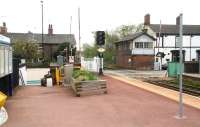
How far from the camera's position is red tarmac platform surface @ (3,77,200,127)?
11.0 meters

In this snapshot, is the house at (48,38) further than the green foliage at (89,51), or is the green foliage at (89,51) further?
the green foliage at (89,51)

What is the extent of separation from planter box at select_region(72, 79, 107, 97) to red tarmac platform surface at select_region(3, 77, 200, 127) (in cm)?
111

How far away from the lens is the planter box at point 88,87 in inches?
714

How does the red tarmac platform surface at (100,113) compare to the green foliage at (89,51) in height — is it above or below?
below

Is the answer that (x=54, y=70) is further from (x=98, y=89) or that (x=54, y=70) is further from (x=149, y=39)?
(x=149, y=39)

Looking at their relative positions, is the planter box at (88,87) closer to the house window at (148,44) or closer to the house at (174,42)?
the house window at (148,44)

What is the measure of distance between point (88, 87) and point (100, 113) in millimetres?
5782

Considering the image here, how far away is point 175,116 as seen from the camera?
1200 cm

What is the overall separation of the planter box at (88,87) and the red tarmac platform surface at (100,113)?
1110mm

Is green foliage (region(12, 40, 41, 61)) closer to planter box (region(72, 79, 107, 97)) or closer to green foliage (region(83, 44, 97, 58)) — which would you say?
green foliage (region(83, 44, 97, 58))

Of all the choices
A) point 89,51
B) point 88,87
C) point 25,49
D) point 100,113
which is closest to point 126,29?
point 89,51

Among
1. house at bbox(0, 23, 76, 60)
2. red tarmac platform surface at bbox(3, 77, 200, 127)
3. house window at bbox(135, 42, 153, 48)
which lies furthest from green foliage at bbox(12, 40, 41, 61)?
red tarmac platform surface at bbox(3, 77, 200, 127)

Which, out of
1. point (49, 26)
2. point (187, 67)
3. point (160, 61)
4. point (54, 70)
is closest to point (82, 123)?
point (54, 70)

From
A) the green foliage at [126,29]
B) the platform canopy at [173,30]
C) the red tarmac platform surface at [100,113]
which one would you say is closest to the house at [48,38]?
the green foliage at [126,29]
